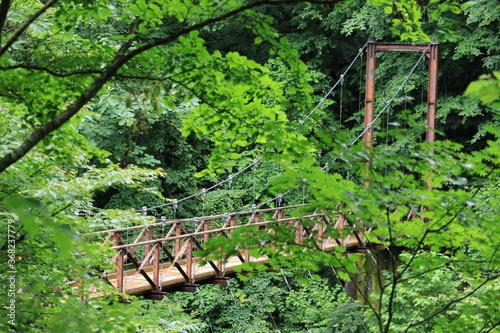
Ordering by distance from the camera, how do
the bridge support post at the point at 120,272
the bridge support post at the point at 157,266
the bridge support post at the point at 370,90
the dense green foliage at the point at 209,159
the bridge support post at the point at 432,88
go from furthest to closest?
1. the bridge support post at the point at 432,88
2. the bridge support post at the point at 370,90
3. the bridge support post at the point at 157,266
4. the bridge support post at the point at 120,272
5. the dense green foliage at the point at 209,159

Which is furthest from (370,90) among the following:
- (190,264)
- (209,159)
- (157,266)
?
(209,159)

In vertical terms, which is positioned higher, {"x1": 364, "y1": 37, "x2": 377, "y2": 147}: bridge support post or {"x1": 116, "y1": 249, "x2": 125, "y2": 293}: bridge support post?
{"x1": 364, "y1": 37, "x2": 377, "y2": 147}: bridge support post

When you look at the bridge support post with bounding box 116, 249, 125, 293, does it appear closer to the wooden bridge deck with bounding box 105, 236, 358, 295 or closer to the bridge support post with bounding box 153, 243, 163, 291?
the wooden bridge deck with bounding box 105, 236, 358, 295

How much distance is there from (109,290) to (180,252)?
8.77 ft

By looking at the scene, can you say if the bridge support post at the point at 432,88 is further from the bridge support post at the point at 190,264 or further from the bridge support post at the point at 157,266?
the bridge support post at the point at 157,266

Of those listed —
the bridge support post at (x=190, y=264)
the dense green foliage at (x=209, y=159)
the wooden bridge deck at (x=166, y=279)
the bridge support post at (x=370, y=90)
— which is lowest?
the wooden bridge deck at (x=166, y=279)

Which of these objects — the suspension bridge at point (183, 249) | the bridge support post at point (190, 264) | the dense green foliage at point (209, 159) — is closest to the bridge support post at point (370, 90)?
the suspension bridge at point (183, 249)

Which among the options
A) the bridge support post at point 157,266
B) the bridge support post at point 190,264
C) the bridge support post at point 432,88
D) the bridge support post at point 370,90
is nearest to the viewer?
the bridge support post at point 157,266

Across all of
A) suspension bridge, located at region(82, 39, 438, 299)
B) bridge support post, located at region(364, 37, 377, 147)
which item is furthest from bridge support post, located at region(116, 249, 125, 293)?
bridge support post, located at region(364, 37, 377, 147)

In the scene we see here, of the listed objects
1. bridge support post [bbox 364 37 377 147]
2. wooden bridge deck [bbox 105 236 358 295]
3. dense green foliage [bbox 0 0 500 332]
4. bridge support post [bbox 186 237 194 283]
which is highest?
bridge support post [bbox 364 37 377 147]

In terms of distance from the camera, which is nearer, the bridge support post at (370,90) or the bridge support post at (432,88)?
the bridge support post at (370,90)

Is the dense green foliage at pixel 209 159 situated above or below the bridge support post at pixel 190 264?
above

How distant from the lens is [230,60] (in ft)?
7.94

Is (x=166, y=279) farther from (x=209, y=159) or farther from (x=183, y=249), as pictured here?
(x=209, y=159)
